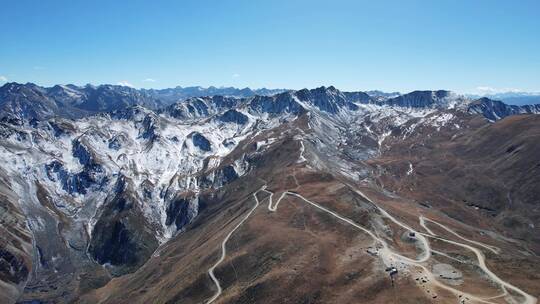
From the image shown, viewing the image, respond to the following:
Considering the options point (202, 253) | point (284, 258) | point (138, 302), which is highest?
point (284, 258)

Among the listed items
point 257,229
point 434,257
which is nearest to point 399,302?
point 434,257

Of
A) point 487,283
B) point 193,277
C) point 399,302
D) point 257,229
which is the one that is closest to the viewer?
point 399,302

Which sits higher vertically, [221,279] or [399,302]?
[399,302]

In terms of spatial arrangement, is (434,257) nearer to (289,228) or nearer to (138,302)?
(289,228)

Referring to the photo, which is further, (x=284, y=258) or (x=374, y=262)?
(x=284, y=258)

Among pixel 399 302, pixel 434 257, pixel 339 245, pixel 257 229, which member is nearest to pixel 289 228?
pixel 257 229

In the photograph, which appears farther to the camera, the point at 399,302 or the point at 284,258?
the point at 284,258

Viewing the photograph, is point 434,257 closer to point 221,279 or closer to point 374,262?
point 374,262

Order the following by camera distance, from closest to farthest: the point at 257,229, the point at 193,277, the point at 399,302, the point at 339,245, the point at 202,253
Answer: the point at 399,302 → the point at 339,245 → the point at 193,277 → the point at 257,229 → the point at 202,253

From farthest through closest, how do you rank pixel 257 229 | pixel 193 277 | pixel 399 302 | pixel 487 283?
pixel 257 229
pixel 193 277
pixel 487 283
pixel 399 302
